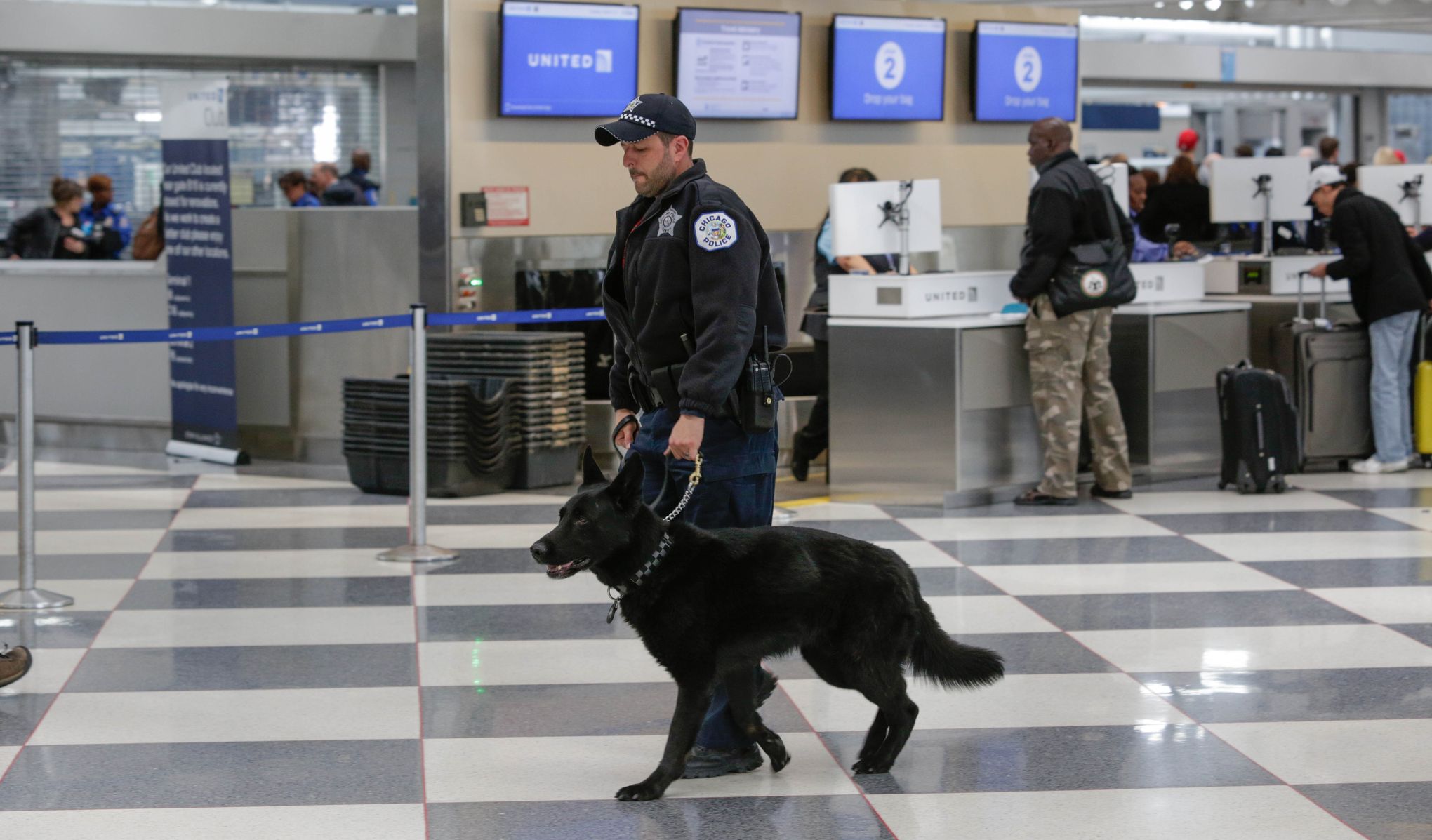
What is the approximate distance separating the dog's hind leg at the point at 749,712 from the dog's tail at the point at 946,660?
1.14ft

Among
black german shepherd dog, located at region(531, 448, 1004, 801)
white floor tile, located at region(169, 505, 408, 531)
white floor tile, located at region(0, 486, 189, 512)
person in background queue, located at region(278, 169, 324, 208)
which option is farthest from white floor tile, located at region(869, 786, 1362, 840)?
person in background queue, located at region(278, 169, 324, 208)

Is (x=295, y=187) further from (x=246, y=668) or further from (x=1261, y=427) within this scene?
(x=246, y=668)

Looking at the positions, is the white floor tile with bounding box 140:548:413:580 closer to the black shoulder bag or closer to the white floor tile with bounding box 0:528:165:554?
the white floor tile with bounding box 0:528:165:554

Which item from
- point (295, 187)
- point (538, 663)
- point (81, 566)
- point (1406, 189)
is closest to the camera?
point (538, 663)

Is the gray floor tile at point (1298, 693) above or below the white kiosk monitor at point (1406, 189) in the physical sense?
below

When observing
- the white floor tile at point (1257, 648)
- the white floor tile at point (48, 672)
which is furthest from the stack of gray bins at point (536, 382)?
the white floor tile at point (1257, 648)

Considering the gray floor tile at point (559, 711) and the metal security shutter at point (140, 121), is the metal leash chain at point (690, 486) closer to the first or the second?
the gray floor tile at point (559, 711)

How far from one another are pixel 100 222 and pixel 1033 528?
7759 mm

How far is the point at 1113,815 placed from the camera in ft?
11.3

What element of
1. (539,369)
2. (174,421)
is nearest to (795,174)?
(539,369)

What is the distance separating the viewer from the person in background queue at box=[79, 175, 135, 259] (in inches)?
448

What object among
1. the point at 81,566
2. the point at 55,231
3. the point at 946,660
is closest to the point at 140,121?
the point at 55,231

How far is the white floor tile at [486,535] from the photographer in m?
6.66

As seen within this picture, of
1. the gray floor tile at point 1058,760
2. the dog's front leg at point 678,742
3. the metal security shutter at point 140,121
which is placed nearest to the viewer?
the dog's front leg at point 678,742
